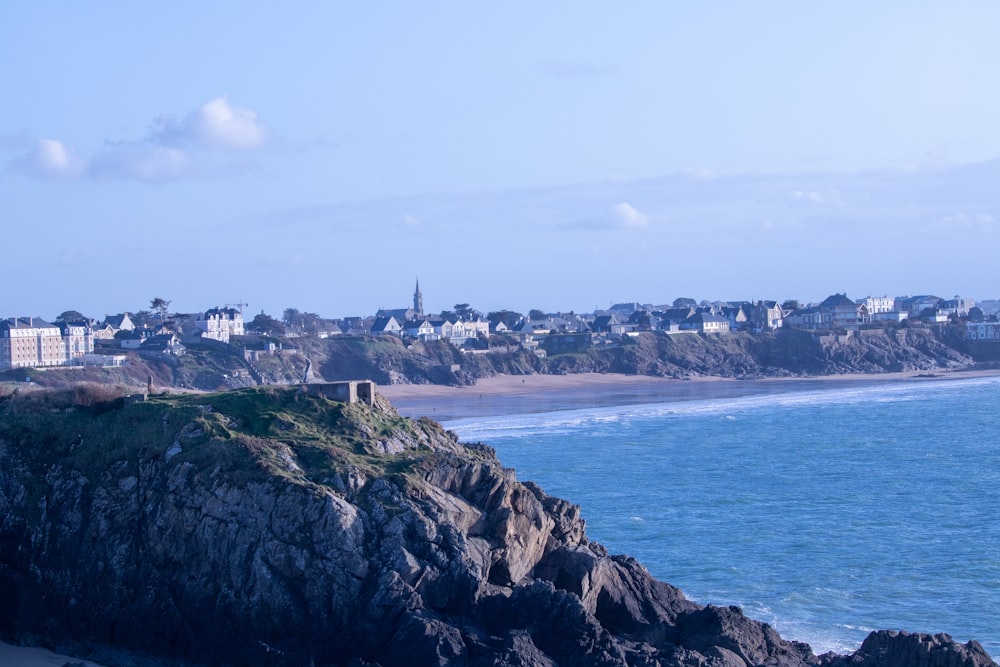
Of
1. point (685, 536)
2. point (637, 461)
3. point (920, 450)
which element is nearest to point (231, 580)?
point (685, 536)

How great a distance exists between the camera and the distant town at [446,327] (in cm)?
8994

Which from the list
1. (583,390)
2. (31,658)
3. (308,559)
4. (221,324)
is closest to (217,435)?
(308,559)

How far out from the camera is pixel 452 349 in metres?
107

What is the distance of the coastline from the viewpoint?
77.1 meters

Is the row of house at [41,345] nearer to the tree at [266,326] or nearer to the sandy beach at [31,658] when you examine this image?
the tree at [266,326]

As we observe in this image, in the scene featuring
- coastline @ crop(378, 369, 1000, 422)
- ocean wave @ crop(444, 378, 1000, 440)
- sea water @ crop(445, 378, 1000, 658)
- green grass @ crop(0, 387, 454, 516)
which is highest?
green grass @ crop(0, 387, 454, 516)

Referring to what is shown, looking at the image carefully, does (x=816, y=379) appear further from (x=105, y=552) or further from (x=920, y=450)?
(x=105, y=552)

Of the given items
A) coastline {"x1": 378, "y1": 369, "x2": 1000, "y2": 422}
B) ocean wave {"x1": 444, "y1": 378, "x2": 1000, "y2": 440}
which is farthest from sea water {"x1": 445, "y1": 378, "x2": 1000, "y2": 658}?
coastline {"x1": 378, "y1": 369, "x2": 1000, "y2": 422}

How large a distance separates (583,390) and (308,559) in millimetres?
71440

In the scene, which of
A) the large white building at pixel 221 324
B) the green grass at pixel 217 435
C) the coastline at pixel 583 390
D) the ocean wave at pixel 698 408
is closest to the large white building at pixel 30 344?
the large white building at pixel 221 324

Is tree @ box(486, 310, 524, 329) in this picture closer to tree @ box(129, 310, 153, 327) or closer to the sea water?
tree @ box(129, 310, 153, 327)

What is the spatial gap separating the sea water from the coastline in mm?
7415

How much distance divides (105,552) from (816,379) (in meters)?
86.6

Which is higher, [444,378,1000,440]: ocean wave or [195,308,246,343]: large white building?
[195,308,246,343]: large white building
